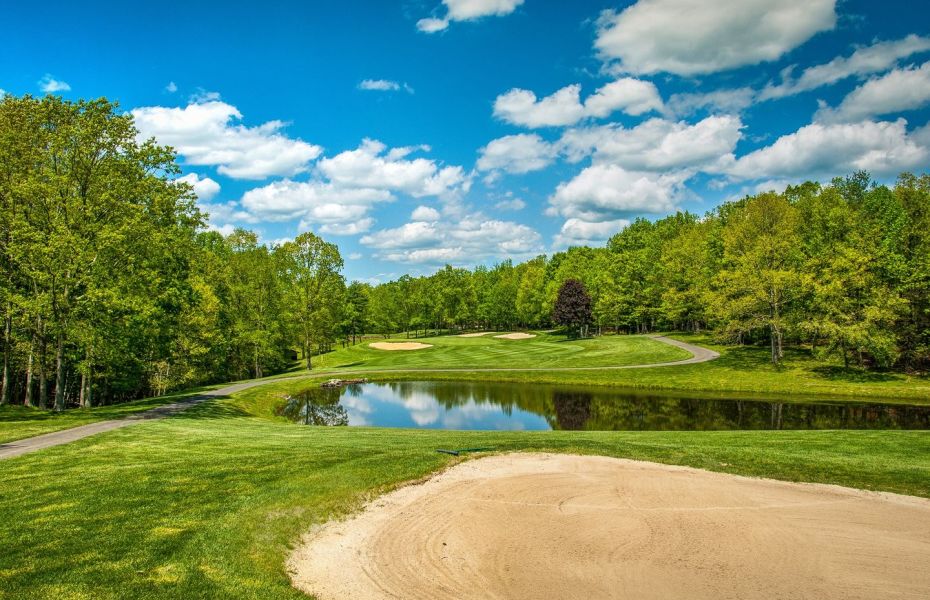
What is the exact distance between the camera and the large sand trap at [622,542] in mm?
8219

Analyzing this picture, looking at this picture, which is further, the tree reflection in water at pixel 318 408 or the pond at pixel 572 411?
the tree reflection in water at pixel 318 408

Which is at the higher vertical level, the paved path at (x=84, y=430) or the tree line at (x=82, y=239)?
the tree line at (x=82, y=239)

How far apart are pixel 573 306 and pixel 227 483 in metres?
69.1

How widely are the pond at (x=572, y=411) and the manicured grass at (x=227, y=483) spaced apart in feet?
27.9

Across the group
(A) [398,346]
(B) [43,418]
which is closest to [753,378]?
(B) [43,418]

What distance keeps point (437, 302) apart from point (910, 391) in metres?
75.5

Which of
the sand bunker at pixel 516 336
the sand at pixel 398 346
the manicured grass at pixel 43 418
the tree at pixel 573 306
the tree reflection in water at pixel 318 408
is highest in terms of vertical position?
the tree at pixel 573 306

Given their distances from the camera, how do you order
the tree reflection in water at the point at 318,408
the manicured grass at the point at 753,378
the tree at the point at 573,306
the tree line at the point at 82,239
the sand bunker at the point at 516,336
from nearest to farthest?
the tree line at the point at 82,239
the tree reflection in water at the point at 318,408
the manicured grass at the point at 753,378
the tree at the point at 573,306
the sand bunker at the point at 516,336

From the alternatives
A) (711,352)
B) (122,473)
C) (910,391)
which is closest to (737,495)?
(122,473)

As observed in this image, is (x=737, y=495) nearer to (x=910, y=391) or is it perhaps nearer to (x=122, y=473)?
(x=122, y=473)

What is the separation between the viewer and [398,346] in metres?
79.6

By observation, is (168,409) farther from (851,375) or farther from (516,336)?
(516,336)

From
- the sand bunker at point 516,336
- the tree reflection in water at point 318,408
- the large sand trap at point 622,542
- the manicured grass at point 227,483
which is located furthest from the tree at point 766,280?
the large sand trap at point 622,542

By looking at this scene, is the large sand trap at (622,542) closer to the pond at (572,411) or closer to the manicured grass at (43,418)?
the manicured grass at (43,418)
